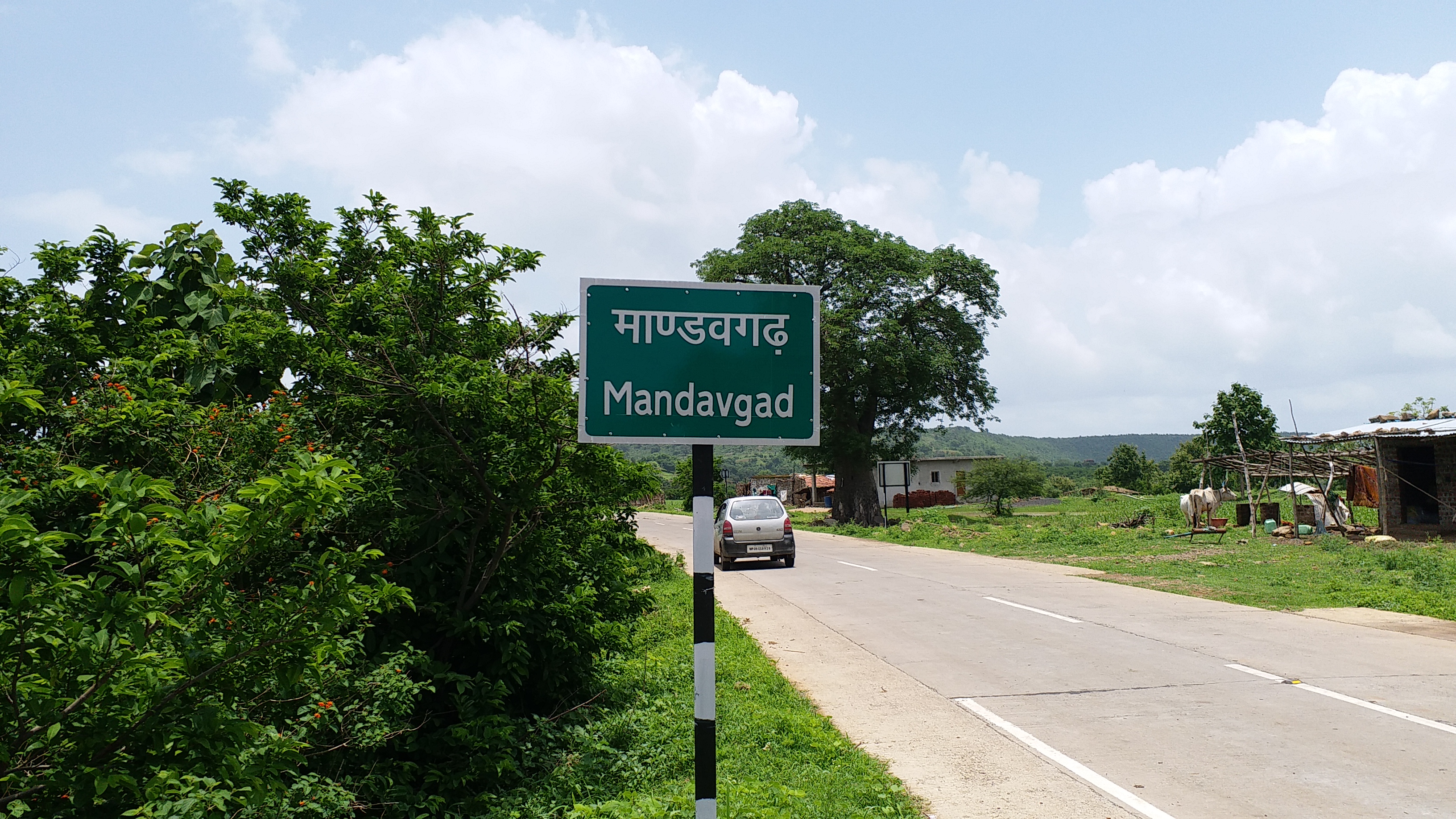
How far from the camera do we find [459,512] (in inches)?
225

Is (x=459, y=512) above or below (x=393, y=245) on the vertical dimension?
below

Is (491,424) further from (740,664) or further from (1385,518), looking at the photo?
(1385,518)

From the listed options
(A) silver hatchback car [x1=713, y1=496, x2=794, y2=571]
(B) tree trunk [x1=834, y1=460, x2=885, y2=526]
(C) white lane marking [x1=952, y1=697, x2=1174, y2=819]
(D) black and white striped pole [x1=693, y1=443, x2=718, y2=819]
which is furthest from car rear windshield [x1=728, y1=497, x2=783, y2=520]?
(B) tree trunk [x1=834, y1=460, x2=885, y2=526]

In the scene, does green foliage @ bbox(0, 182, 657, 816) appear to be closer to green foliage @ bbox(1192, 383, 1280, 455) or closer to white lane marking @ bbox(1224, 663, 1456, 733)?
white lane marking @ bbox(1224, 663, 1456, 733)

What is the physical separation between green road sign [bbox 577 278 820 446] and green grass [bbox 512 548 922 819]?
244 centimetres

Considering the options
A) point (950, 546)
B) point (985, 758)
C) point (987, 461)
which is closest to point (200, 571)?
point (985, 758)

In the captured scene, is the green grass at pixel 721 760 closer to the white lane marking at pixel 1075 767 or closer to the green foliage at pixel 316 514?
the green foliage at pixel 316 514

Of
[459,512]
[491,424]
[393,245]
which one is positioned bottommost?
[459,512]

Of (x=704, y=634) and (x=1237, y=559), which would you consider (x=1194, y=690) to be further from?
(x=1237, y=559)

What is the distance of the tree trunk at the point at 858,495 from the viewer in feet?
138

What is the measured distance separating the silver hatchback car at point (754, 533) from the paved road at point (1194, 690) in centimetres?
574

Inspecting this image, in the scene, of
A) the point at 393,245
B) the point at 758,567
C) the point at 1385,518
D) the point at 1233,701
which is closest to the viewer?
the point at 393,245

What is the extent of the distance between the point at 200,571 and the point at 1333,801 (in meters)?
5.96

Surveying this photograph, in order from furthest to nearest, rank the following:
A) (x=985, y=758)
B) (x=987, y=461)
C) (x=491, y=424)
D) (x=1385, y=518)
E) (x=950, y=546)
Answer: (x=987, y=461) < (x=950, y=546) < (x=1385, y=518) < (x=985, y=758) < (x=491, y=424)
